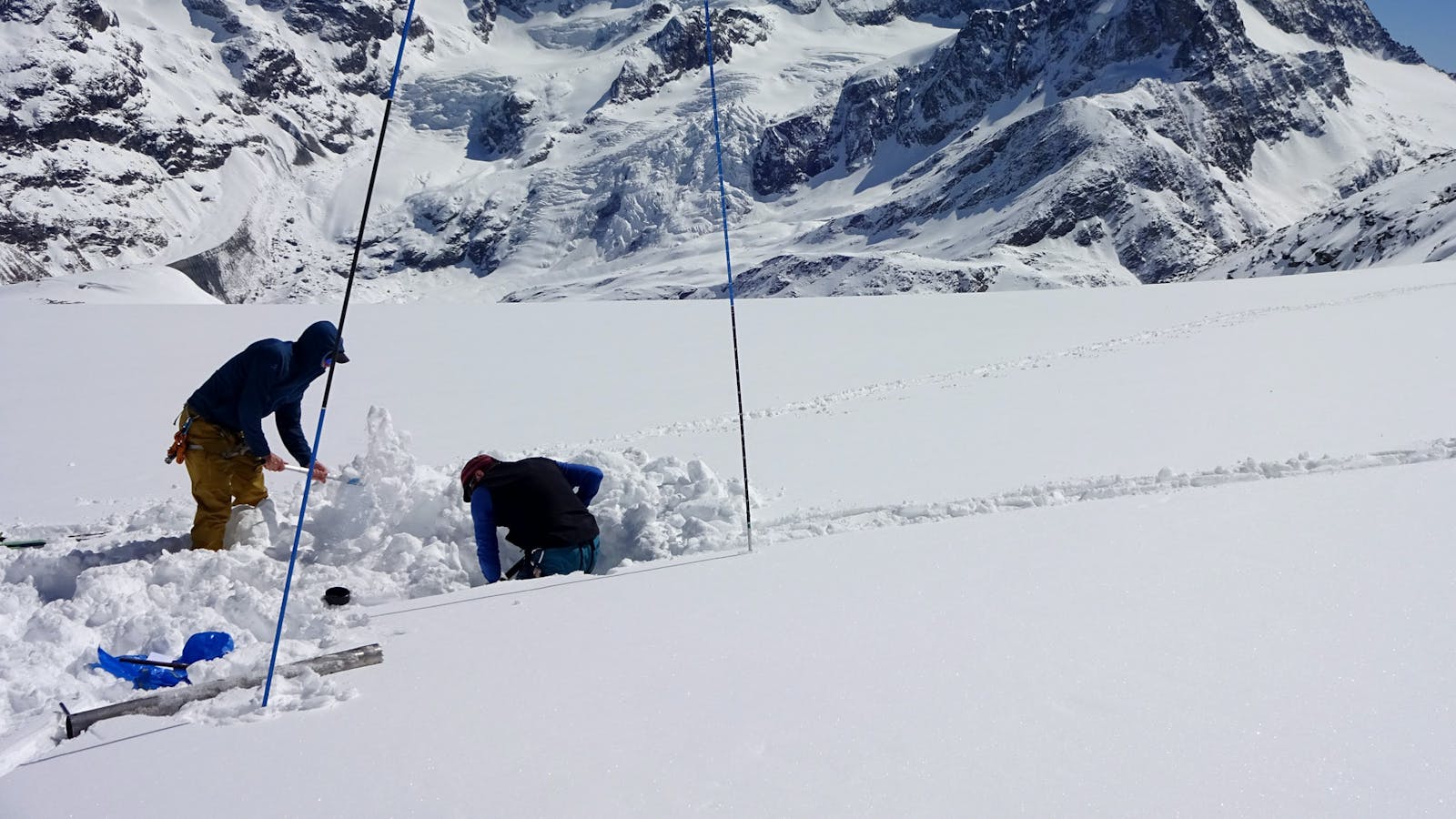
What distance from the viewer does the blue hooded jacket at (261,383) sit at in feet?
20.6

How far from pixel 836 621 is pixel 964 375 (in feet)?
30.4

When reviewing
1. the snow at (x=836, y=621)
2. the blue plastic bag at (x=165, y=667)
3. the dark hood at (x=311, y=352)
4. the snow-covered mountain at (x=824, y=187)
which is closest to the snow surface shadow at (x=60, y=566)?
the snow at (x=836, y=621)

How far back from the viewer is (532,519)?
5.80 meters

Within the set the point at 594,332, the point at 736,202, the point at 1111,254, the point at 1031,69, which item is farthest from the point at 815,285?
the point at 594,332

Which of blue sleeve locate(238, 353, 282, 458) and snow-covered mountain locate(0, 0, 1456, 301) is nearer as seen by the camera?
blue sleeve locate(238, 353, 282, 458)

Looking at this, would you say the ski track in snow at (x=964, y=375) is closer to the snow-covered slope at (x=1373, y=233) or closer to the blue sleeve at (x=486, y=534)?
the blue sleeve at (x=486, y=534)

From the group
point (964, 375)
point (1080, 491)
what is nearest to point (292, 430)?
point (1080, 491)

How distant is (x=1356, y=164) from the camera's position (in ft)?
542

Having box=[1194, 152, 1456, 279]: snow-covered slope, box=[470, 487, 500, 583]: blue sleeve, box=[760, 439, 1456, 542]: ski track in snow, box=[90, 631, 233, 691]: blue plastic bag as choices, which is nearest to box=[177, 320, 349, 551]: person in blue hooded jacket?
box=[470, 487, 500, 583]: blue sleeve

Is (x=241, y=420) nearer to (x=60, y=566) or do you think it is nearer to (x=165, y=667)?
(x=60, y=566)

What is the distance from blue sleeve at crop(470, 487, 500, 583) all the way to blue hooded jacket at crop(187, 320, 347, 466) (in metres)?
1.39

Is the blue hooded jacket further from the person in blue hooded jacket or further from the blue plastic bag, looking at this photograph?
the blue plastic bag

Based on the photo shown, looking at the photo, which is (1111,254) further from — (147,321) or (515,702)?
(515,702)

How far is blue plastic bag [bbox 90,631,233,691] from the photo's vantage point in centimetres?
416
